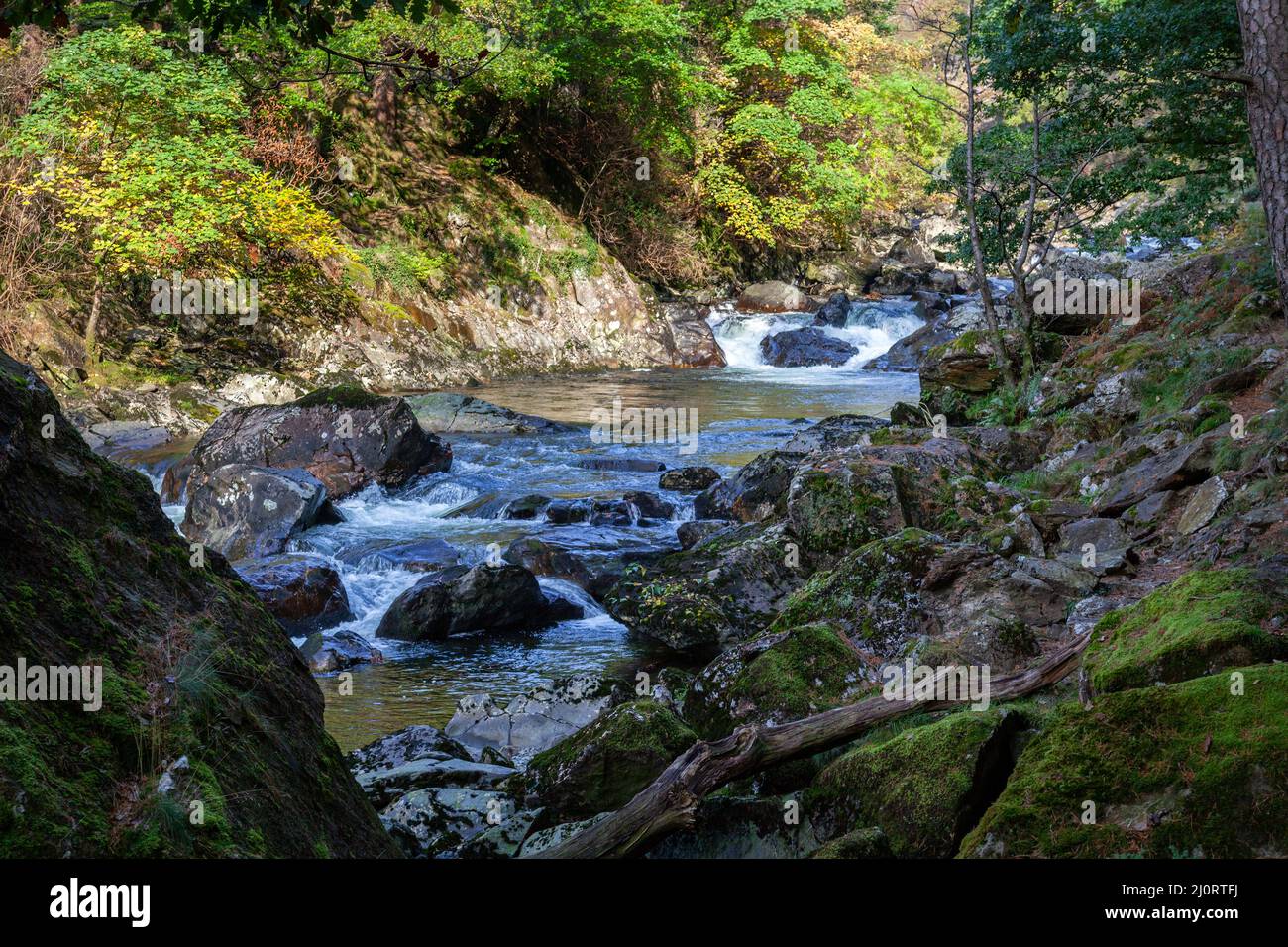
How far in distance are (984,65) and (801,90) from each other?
20.1 m

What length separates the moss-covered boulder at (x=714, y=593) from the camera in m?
8.83

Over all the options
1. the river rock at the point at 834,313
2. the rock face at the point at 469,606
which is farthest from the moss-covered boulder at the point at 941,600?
the river rock at the point at 834,313

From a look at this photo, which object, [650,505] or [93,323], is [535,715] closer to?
[650,505]

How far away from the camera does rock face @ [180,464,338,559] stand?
38.0 feet

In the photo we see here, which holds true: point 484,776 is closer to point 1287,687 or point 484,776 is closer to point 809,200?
point 1287,687

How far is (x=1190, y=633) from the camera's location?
411 cm

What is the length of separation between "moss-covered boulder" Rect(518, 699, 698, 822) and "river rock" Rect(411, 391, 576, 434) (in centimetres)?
1302

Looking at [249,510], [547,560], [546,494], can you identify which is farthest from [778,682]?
[546,494]

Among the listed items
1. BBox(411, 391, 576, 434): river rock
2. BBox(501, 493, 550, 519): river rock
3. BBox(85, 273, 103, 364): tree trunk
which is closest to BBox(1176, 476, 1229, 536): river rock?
BBox(501, 493, 550, 519): river rock

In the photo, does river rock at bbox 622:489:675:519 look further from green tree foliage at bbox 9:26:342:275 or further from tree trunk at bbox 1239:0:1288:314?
green tree foliage at bbox 9:26:342:275

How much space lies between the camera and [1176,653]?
405 centimetres

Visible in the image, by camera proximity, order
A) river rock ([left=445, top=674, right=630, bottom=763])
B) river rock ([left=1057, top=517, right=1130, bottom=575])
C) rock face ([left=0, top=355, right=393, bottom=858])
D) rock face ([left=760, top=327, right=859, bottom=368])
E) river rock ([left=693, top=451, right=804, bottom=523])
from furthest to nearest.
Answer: rock face ([left=760, top=327, right=859, bottom=368]) < river rock ([left=693, top=451, right=804, bottom=523]) < river rock ([left=445, top=674, right=630, bottom=763]) < river rock ([left=1057, top=517, right=1130, bottom=575]) < rock face ([left=0, top=355, right=393, bottom=858])

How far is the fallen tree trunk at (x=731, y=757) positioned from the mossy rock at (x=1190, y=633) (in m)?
0.32
